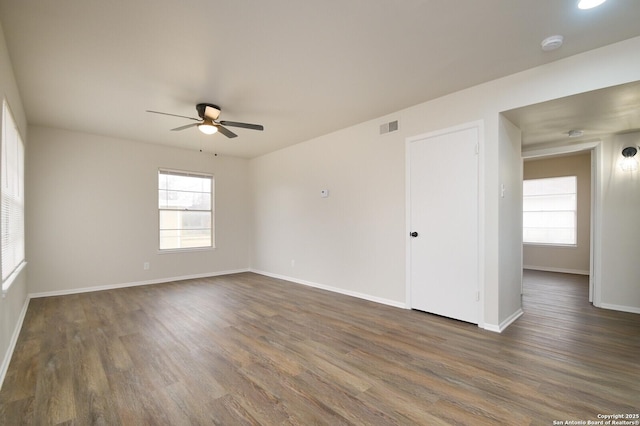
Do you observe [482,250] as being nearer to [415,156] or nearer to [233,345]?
[415,156]

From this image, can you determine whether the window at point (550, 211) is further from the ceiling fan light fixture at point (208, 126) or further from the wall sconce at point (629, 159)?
the ceiling fan light fixture at point (208, 126)

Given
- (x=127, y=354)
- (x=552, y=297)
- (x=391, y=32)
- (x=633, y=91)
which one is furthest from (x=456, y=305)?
(x=127, y=354)

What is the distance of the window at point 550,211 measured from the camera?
656 centimetres

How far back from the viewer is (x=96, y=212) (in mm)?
5082

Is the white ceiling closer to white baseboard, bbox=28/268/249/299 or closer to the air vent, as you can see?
the air vent

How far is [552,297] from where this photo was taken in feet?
14.8

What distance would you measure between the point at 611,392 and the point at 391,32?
3085mm

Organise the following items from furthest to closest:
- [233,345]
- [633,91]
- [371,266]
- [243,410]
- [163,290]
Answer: [163,290] → [371,266] → [233,345] → [633,91] → [243,410]

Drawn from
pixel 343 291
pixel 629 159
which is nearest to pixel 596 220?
pixel 629 159

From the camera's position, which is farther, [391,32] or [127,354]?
[127,354]

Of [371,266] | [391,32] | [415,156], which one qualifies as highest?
[391,32]

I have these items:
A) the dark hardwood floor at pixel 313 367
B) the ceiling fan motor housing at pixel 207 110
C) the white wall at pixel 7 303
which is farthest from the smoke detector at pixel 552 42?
the white wall at pixel 7 303

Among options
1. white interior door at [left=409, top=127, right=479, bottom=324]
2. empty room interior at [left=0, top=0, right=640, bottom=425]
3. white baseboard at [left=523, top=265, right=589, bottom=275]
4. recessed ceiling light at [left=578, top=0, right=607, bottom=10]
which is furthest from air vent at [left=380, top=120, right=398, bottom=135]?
white baseboard at [left=523, top=265, right=589, bottom=275]

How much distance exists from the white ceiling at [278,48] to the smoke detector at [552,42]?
6cm
